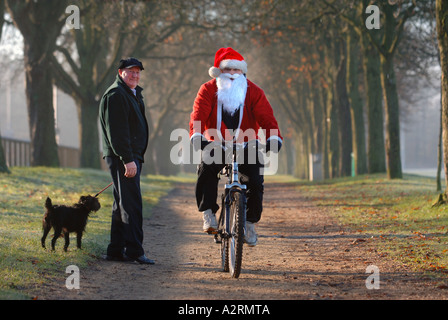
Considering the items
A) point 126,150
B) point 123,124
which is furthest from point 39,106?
point 126,150

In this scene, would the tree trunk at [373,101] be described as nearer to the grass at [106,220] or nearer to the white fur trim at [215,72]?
the grass at [106,220]

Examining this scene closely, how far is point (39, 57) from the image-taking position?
896 inches

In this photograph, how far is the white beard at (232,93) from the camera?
24.1 feet

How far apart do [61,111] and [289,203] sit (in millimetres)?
105149

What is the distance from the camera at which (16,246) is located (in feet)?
26.7

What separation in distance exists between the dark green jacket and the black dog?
733 mm

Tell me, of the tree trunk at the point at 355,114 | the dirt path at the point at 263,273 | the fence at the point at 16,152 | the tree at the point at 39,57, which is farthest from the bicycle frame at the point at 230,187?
the fence at the point at 16,152

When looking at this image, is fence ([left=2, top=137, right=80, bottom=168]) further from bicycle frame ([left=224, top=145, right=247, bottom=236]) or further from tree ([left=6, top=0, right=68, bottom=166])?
bicycle frame ([left=224, top=145, right=247, bottom=236])

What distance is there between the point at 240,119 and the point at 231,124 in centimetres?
12

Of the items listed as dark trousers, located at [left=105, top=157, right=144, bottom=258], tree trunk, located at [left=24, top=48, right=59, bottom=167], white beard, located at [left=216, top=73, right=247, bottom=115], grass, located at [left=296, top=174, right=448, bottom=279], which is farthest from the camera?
tree trunk, located at [left=24, top=48, right=59, bottom=167]

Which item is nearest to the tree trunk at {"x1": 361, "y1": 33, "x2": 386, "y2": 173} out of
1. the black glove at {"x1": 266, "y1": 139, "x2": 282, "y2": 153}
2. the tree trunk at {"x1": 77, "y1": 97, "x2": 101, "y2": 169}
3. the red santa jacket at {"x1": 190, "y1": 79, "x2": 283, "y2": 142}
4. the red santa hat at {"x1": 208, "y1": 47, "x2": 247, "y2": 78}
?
the tree trunk at {"x1": 77, "y1": 97, "x2": 101, "y2": 169}

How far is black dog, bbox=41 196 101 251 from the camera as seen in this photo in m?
8.00

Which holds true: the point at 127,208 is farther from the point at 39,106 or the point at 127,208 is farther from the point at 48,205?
the point at 39,106

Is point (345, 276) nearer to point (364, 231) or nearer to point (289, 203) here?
point (364, 231)
